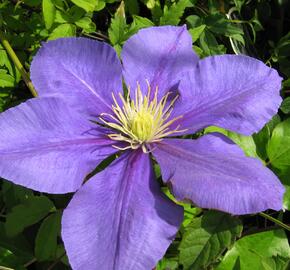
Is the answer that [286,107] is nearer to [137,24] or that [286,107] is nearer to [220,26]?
[220,26]

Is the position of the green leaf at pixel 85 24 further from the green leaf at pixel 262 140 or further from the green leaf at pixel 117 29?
the green leaf at pixel 262 140

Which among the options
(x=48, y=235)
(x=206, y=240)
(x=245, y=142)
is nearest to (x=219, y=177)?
(x=206, y=240)

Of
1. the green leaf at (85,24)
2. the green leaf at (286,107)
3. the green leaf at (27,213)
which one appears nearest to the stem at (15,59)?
the green leaf at (85,24)

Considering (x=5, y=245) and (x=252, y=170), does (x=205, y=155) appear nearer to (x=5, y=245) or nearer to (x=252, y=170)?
(x=252, y=170)

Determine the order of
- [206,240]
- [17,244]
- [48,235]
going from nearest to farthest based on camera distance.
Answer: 1. [206,240]
2. [48,235]
3. [17,244]

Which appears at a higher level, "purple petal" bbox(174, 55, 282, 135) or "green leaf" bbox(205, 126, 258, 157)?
"purple petal" bbox(174, 55, 282, 135)

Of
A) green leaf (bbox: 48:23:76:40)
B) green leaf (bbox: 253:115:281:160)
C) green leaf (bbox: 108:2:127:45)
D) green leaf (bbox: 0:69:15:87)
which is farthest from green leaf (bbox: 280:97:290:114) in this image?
green leaf (bbox: 0:69:15:87)

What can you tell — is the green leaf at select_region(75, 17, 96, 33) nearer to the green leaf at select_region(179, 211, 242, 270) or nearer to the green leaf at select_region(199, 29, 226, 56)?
the green leaf at select_region(199, 29, 226, 56)
